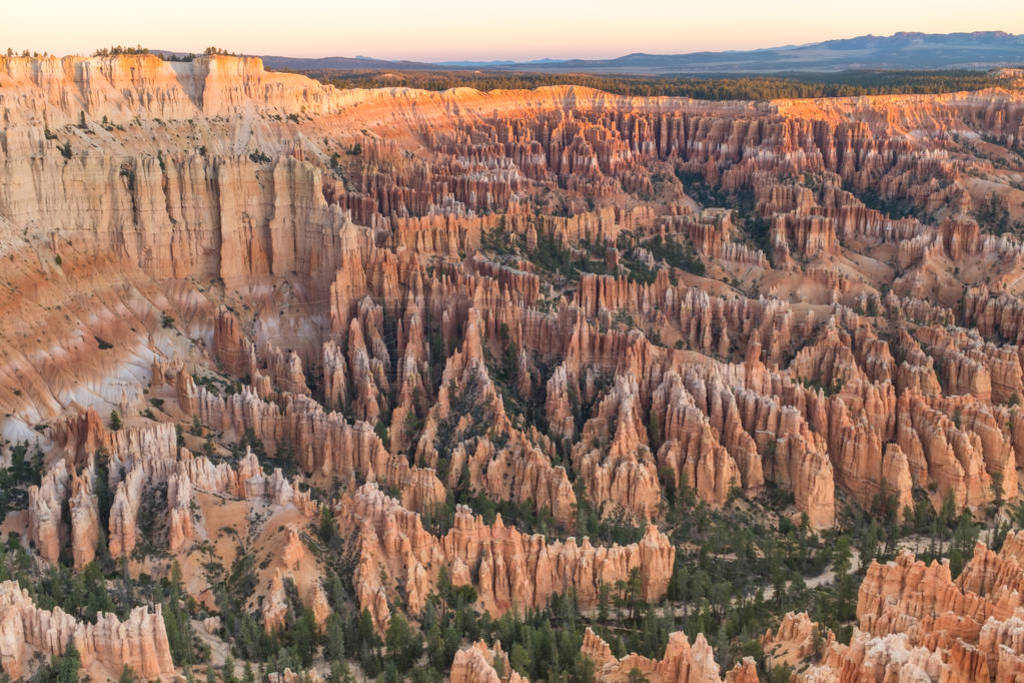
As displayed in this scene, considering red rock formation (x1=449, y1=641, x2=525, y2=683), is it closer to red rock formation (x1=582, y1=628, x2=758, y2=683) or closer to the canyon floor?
the canyon floor

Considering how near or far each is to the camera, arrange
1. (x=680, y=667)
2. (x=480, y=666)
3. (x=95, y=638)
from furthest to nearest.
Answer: (x=480, y=666) → (x=95, y=638) → (x=680, y=667)

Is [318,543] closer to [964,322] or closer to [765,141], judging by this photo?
[964,322]

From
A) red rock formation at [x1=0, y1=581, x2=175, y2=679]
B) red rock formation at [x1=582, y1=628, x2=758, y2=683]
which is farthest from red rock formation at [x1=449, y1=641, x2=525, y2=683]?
red rock formation at [x1=0, y1=581, x2=175, y2=679]

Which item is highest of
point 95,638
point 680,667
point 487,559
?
point 95,638

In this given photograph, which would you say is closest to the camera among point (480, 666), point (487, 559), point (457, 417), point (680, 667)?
point (680, 667)

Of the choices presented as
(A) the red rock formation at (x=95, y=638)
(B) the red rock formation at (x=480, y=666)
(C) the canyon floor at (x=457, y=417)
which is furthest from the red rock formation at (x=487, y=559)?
(A) the red rock formation at (x=95, y=638)

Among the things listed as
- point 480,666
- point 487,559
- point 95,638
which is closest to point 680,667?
point 480,666

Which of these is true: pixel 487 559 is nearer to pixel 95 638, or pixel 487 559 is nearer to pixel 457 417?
pixel 457 417

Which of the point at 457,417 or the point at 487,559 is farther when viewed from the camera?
the point at 457,417

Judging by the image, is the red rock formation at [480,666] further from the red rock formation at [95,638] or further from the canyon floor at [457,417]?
the red rock formation at [95,638]
